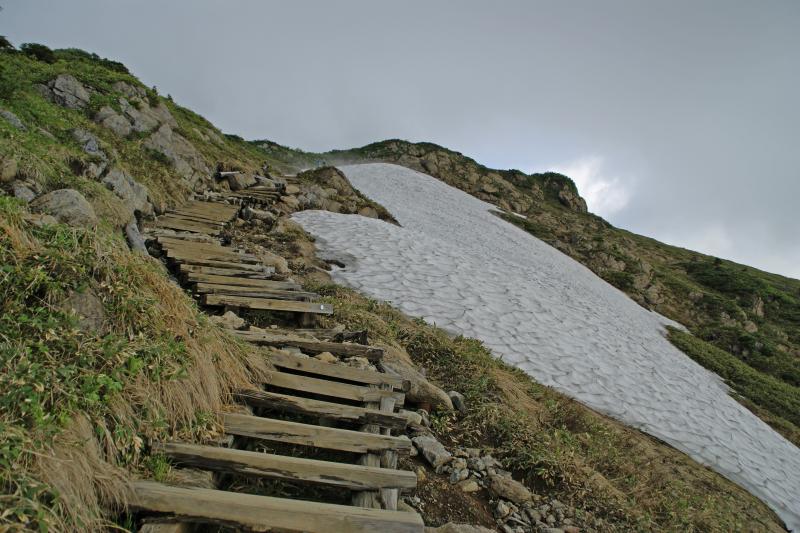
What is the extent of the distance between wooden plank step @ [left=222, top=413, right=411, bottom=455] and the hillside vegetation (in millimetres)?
220

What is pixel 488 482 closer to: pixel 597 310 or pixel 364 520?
pixel 364 520

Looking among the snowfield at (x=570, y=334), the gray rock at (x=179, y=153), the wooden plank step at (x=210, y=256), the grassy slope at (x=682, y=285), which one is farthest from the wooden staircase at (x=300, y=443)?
the grassy slope at (x=682, y=285)

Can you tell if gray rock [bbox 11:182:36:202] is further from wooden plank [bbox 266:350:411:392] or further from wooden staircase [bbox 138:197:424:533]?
wooden plank [bbox 266:350:411:392]

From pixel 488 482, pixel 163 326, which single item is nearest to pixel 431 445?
pixel 488 482

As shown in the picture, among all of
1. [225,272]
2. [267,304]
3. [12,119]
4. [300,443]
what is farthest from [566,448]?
[12,119]

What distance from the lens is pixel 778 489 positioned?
795 cm

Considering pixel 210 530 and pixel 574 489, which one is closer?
pixel 210 530

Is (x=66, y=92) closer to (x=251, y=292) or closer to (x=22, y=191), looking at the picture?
(x=22, y=191)

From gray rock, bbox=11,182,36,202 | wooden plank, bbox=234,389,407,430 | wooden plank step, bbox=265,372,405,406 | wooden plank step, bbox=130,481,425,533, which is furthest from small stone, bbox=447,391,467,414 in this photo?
gray rock, bbox=11,182,36,202

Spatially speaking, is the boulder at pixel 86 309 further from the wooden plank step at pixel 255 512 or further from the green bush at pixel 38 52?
the green bush at pixel 38 52

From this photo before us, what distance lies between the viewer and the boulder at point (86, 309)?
10.4ft

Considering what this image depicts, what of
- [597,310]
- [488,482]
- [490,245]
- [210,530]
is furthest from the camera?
[490,245]

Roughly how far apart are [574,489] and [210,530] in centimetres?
399

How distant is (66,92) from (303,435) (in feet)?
48.4
